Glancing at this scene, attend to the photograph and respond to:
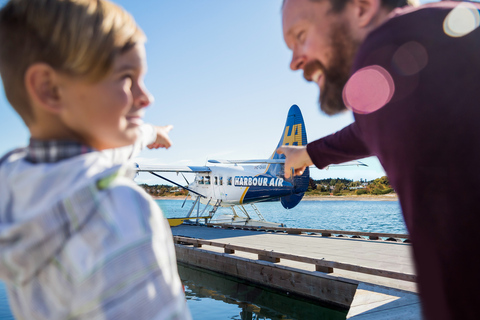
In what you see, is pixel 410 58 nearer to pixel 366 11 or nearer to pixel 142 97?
pixel 366 11

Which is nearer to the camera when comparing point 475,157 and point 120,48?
point 475,157

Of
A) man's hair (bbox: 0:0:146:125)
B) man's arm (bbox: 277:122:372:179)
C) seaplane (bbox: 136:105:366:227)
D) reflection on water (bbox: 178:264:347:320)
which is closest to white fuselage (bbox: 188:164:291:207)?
seaplane (bbox: 136:105:366:227)

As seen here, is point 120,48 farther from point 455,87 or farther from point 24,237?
point 455,87

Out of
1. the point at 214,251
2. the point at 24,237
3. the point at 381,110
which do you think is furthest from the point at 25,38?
the point at 214,251

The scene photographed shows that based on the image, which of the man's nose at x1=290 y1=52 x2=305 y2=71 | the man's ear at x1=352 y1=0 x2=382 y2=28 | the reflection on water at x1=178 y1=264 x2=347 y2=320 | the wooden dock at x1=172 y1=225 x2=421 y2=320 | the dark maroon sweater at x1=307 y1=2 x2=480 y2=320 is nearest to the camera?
the dark maroon sweater at x1=307 y1=2 x2=480 y2=320

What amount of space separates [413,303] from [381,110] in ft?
13.7

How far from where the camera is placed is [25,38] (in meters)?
0.56

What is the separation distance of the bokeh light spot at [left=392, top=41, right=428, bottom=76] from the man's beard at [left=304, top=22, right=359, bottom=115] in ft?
0.66

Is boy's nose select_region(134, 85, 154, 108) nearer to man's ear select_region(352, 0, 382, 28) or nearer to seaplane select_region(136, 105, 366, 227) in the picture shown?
man's ear select_region(352, 0, 382, 28)

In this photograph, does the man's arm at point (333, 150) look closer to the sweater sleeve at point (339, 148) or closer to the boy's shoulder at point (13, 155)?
the sweater sleeve at point (339, 148)

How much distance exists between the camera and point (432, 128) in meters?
0.44

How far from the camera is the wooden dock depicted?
4082 millimetres

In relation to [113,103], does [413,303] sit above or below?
below

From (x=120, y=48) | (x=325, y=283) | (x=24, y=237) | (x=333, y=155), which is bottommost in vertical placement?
(x=325, y=283)
